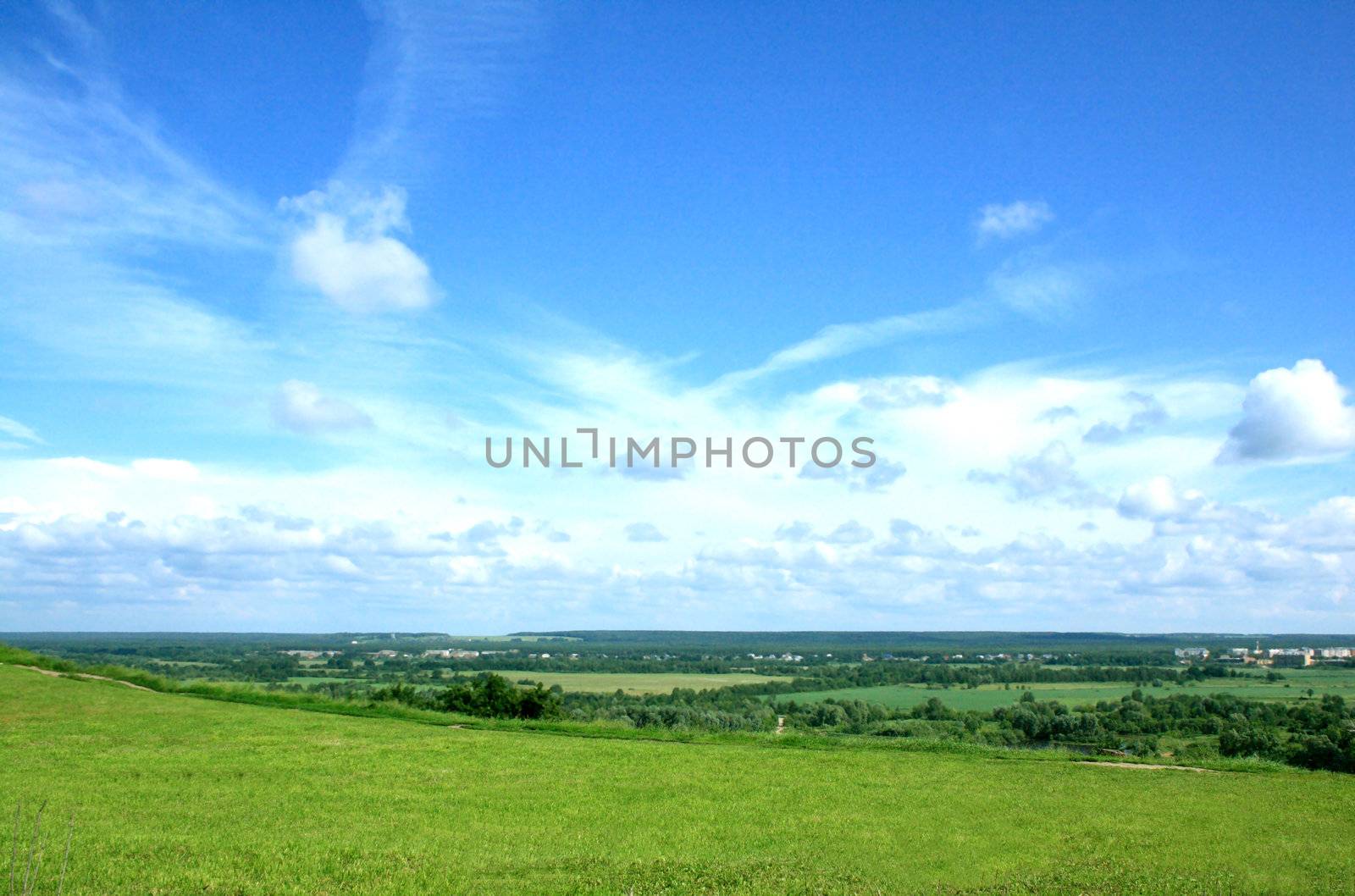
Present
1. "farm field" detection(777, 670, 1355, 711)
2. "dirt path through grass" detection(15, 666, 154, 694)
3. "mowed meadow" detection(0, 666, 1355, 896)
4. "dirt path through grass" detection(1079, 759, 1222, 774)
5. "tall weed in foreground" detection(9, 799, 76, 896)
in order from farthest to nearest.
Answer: "farm field" detection(777, 670, 1355, 711)
"dirt path through grass" detection(15, 666, 154, 694)
"dirt path through grass" detection(1079, 759, 1222, 774)
"mowed meadow" detection(0, 666, 1355, 896)
"tall weed in foreground" detection(9, 799, 76, 896)

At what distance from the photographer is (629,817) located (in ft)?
39.0

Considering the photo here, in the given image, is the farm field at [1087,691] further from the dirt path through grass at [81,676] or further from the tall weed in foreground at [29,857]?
the tall weed in foreground at [29,857]

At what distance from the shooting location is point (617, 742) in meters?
19.7

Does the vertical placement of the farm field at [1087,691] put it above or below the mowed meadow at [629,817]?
below

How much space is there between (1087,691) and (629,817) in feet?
169

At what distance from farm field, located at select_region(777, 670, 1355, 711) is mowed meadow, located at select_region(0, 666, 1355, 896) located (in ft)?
87.5

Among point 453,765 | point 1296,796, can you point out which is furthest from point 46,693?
point 1296,796

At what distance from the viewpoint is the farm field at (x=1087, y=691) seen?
1612 inches

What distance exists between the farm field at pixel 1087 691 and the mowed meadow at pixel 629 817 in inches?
1050

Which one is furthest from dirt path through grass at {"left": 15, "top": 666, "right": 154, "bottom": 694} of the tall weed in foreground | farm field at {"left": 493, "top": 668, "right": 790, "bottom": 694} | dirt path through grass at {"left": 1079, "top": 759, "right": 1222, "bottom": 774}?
farm field at {"left": 493, "top": 668, "right": 790, "bottom": 694}

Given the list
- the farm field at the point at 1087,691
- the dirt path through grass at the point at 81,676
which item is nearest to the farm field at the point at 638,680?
the farm field at the point at 1087,691

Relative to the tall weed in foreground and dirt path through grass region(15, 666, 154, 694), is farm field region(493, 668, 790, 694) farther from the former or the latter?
the tall weed in foreground

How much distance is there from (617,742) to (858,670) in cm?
7374

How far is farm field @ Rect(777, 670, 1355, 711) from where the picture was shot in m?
40.9
